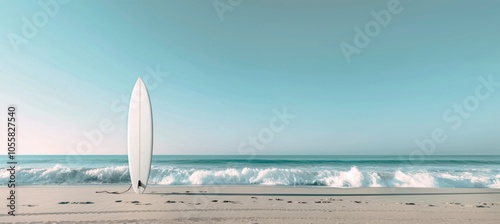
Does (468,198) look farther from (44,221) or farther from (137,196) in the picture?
(44,221)

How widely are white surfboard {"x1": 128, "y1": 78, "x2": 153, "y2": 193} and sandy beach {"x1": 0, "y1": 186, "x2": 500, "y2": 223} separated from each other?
2.39 feet

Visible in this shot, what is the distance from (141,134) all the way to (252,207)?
5143mm

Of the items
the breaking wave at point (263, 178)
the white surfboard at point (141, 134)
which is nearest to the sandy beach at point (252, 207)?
the white surfboard at point (141, 134)

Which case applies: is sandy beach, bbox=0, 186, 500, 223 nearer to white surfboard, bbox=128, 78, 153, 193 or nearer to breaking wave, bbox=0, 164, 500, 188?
white surfboard, bbox=128, 78, 153, 193

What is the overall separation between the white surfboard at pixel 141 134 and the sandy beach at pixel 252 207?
728mm

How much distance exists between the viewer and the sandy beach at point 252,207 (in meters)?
7.23

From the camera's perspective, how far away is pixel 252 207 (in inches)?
339

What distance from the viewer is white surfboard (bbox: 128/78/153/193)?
1080cm

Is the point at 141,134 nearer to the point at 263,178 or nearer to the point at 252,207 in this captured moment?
the point at 252,207

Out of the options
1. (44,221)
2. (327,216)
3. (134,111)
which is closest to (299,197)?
(327,216)

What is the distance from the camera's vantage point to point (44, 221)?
6879 millimetres

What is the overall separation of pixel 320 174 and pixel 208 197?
10041mm

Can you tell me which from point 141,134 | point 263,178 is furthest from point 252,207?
point 263,178

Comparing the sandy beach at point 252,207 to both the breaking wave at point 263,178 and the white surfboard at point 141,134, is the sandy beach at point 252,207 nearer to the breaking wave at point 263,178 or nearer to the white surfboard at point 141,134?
the white surfboard at point 141,134
